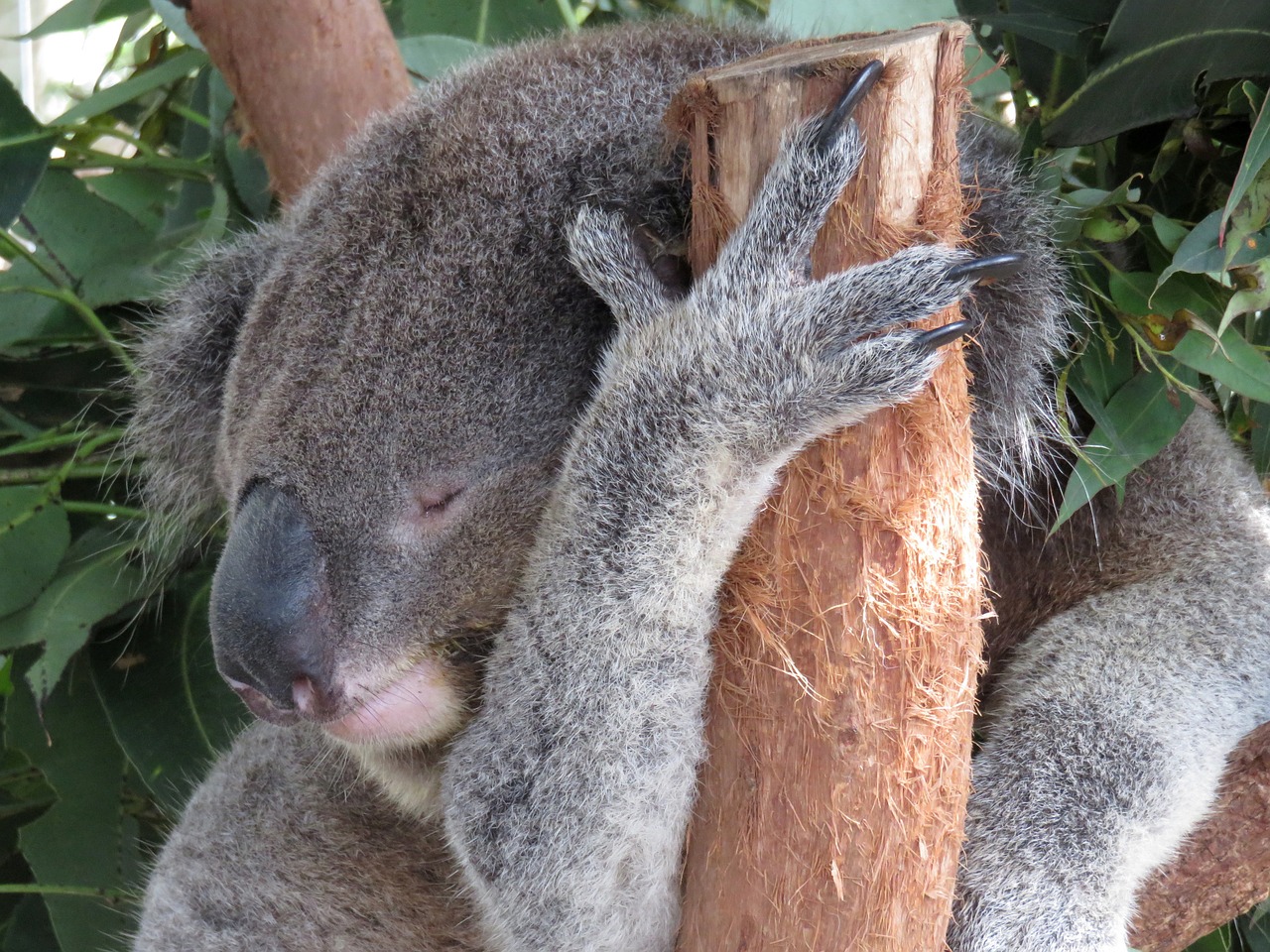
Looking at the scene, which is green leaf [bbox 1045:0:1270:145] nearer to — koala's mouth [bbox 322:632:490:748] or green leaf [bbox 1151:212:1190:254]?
green leaf [bbox 1151:212:1190:254]

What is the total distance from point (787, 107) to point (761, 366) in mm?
271

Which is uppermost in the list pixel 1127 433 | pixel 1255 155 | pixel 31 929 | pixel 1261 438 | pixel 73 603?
pixel 1255 155

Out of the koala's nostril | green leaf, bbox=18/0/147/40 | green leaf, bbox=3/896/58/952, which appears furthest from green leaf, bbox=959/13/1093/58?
green leaf, bbox=3/896/58/952

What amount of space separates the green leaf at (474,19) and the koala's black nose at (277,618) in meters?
1.77

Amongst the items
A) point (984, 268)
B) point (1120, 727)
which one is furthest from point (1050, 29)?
point (1120, 727)

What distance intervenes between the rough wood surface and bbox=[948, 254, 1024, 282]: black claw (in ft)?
5.04

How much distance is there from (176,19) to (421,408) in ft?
5.99

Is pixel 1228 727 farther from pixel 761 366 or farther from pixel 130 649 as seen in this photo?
pixel 130 649

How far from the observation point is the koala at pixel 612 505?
1239 mm

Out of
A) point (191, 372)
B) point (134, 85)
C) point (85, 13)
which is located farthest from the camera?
point (85, 13)

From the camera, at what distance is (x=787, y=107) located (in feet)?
3.93

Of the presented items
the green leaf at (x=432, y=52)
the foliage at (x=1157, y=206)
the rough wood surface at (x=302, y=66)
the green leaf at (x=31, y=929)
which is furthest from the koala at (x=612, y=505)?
the green leaf at (x=31, y=929)

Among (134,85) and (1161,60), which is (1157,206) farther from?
(134,85)

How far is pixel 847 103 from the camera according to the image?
1.16 meters
